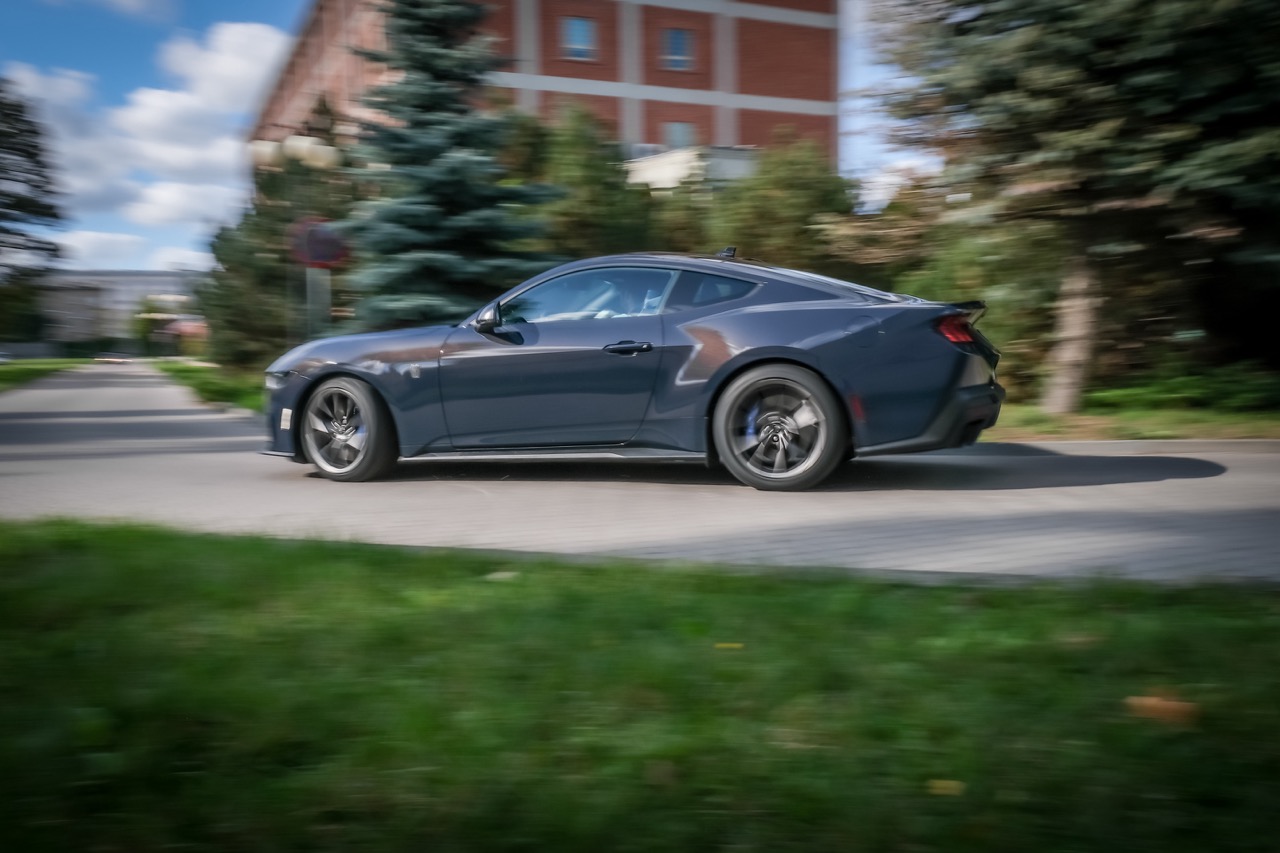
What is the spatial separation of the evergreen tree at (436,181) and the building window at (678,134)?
95.3 ft

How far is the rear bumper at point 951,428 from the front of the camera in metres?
7.07

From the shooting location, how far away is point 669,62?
44188mm

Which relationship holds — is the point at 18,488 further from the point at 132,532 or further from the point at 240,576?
the point at 240,576

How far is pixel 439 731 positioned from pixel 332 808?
40 cm

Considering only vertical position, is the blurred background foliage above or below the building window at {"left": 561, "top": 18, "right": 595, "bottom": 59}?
below

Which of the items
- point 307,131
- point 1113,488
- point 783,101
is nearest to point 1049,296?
point 1113,488

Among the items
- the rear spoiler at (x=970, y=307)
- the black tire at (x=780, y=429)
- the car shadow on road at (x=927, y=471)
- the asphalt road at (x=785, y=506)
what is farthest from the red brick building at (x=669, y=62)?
the black tire at (x=780, y=429)

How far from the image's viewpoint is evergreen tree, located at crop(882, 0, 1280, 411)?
380 inches

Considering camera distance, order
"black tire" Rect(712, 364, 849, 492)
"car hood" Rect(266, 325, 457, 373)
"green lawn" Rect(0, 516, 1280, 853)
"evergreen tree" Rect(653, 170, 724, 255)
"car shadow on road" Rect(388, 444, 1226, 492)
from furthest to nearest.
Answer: "evergreen tree" Rect(653, 170, 724, 255) → "car hood" Rect(266, 325, 457, 373) → "car shadow on road" Rect(388, 444, 1226, 492) → "black tire" Rect(712, 364, 849, 492) → "green lawn" Rect(0, 516, 1280, 853)

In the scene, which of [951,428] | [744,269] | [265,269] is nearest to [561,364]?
[744,269]

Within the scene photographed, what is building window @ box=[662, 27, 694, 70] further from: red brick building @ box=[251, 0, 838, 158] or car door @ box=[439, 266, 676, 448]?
car door @ box=[439, 266, 676, 448]

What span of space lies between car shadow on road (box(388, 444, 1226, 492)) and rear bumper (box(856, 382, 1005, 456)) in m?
0.43

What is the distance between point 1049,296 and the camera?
1238cm

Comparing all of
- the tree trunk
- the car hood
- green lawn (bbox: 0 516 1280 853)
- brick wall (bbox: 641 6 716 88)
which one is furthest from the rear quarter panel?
brick wall (bbox: 641 6 716 88)
